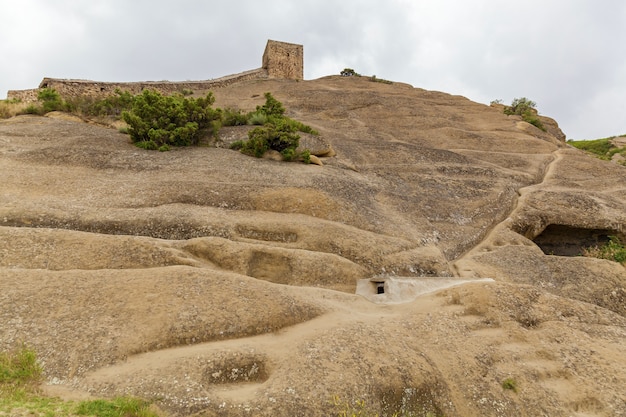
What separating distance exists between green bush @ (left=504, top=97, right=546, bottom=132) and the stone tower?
58.5 ft

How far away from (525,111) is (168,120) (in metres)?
24.2

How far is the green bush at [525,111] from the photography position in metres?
27.8

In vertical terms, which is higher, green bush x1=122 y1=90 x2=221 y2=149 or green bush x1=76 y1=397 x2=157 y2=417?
green bush x1=122 y1=90 x2=221 y2=149

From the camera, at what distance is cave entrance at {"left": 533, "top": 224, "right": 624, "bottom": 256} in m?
15.0

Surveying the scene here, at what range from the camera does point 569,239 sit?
1549cm

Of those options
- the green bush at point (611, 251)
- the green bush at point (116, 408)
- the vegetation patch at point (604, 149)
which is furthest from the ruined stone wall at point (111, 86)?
the vegetation patch at point (604, 149)

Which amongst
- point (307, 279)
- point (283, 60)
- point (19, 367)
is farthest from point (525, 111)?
point (19, 367)

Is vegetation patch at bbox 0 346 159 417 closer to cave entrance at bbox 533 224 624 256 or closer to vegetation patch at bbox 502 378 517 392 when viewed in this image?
vegetation patch at bbox 502 378 517 392

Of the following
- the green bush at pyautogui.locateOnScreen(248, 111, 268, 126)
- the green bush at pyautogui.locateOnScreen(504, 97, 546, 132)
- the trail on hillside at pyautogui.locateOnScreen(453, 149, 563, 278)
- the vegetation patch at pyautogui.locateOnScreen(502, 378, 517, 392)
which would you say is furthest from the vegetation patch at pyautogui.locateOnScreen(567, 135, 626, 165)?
the vegetation patch at pyautogui.locateOnScreen(502, 378, 517, 392)

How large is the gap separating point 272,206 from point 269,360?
617 centimetres

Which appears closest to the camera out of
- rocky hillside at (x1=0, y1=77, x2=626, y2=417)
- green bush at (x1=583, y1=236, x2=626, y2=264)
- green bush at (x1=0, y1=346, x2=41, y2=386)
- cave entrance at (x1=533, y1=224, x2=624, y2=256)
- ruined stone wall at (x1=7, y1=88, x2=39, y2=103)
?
green bush at (x1=0, y1=346, x2=41, y2=386)

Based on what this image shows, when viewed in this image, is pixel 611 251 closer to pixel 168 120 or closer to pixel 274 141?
pixel 274 141

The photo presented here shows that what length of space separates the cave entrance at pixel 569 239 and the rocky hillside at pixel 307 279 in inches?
3.0

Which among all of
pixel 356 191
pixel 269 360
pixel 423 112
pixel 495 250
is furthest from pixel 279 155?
pixel 423 112
